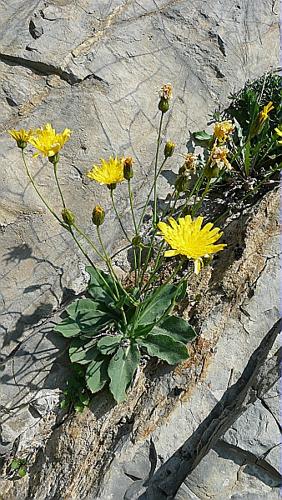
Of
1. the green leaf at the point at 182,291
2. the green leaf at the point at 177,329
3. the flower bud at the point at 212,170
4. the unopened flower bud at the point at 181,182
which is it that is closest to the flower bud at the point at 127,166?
the unopened flower bud at the point at 181,182

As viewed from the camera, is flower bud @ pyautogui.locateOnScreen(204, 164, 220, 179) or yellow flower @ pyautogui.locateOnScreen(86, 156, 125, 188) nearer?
flower bud @ pyautogui.locateOnScreen(204, 164, 220, 179)

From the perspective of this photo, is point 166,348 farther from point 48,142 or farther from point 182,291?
point 48,142

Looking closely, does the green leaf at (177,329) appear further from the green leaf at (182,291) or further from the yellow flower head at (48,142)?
the yellow flower head at (48,142)

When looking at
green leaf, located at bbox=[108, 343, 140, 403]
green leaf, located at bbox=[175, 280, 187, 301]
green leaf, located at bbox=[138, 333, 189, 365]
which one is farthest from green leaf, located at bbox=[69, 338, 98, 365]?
green leaf, located at bbox=[175, 280, 187, 301]

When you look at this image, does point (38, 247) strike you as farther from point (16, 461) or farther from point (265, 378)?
point (265, 378)

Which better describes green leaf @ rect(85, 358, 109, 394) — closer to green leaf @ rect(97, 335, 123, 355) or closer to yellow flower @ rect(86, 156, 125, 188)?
green leaf @ rect(97, 335, 123, 355)

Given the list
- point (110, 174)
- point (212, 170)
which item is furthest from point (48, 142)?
point (212, 170)
